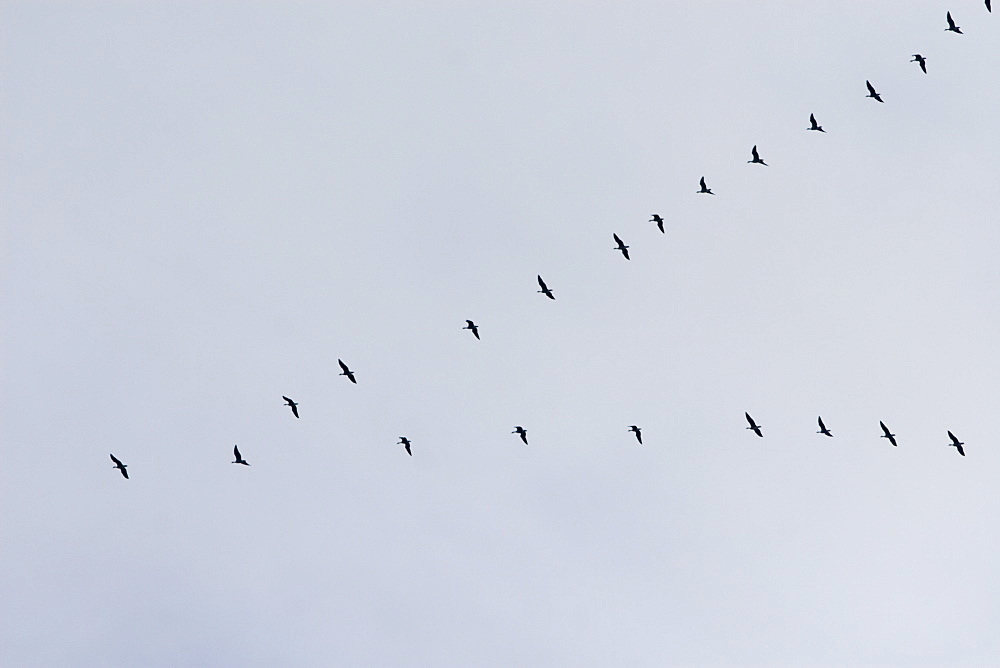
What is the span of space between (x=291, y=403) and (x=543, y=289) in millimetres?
28464

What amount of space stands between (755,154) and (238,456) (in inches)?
2419

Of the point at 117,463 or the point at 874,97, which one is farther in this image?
the point at 117,463

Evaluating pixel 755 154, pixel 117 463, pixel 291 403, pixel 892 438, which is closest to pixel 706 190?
pixel 755 154

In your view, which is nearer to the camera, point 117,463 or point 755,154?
point 755,154

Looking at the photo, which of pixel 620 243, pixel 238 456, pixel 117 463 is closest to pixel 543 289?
pixel 620 243

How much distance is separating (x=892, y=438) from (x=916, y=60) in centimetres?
3824

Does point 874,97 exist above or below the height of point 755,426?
above

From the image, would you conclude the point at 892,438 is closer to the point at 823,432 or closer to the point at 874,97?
the point at 823,432

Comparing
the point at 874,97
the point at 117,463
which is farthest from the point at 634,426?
the point at 117,463

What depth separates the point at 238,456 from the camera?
642 feet

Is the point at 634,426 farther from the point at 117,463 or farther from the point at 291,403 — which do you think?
the point at 117,463

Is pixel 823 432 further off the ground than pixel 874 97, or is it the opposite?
pixel 874 97

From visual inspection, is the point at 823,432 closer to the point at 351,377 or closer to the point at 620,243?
the point at 620,243

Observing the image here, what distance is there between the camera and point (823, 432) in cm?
19138
